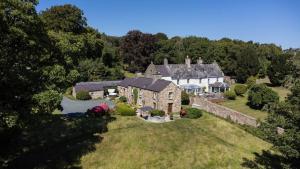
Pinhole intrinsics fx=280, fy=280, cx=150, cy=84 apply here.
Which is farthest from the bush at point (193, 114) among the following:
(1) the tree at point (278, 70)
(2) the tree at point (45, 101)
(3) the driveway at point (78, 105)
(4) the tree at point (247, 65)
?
(4) the tree at point (247, 65)

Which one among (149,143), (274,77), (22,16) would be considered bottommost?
(149,143)

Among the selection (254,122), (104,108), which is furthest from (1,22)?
(254,122)

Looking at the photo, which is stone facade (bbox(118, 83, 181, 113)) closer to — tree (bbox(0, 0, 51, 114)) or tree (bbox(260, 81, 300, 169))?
tree (bbox(260, 81, 300, 169))

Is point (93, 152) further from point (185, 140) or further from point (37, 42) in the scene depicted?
point (37, 42)

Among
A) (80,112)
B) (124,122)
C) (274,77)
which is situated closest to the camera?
(124,122)

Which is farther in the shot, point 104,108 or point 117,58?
point 117,58

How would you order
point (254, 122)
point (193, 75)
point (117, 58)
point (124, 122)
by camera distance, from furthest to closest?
→ point (117, 58), point (193, 75), point (254, 122), point (124, 122)
